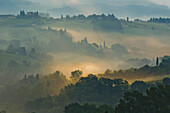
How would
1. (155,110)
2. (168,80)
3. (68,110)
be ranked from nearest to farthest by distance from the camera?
1. (155,110)
2. (68,110)
3. (168,80)

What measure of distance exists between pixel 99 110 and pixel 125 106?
29897 mm

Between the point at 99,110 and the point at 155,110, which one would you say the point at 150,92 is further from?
the point at 99,110

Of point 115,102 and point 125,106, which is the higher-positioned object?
point 125,106

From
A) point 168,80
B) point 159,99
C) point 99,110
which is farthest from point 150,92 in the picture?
point 168,80

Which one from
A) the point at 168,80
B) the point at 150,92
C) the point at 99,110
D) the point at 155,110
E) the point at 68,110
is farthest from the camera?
the point at 168,80

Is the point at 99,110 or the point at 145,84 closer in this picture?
the point at 99,110

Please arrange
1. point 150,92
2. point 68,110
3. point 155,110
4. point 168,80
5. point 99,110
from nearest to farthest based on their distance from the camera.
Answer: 1. point 155,110
2. point 150,92
3. point 99,110
4. point 68,110
5. point 168,80

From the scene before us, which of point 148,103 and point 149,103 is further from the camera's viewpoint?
point 148,103

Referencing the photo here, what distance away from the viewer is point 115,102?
7790 inches

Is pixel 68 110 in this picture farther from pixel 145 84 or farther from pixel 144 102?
pixel 145 84

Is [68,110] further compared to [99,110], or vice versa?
[68,110]

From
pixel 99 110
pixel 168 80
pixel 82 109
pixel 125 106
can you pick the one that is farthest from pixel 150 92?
pixel 168 80

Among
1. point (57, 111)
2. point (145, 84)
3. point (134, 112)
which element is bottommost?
point (57, 111)

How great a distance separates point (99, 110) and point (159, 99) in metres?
33.2
